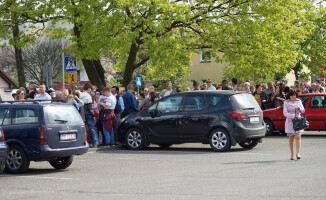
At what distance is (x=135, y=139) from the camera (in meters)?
18.5

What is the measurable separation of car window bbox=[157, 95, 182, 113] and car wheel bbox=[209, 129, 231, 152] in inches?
54.3

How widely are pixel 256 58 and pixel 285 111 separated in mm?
13007

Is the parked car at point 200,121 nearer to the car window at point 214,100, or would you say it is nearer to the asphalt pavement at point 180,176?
the car window at point 214,100

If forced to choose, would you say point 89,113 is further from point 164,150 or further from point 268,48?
point 268,48

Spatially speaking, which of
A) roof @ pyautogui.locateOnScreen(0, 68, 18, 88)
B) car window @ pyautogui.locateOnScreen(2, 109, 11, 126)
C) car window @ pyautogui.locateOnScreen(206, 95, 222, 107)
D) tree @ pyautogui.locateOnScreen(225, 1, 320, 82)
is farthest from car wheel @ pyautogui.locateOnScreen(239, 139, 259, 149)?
roof @ pyautogui.locateOnScreen(0, 68, 18, 88)

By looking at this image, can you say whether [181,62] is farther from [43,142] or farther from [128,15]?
[43,142]

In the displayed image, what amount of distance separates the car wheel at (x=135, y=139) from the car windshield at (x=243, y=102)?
9.67 feet

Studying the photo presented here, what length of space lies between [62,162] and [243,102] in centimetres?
544

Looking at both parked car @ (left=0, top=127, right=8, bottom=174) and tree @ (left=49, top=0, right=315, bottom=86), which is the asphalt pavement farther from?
tree @ (left=49, top=0, right=315, bottom=86)

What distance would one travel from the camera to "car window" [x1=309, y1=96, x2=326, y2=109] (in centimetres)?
2202

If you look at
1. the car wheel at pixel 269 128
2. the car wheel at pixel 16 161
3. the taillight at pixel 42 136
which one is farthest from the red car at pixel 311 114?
the car wheel at pixel 16 161

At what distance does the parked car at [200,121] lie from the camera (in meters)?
16.9

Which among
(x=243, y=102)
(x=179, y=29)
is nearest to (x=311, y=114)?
(x=243, y=102)

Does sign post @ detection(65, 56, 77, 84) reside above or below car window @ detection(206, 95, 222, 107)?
above
